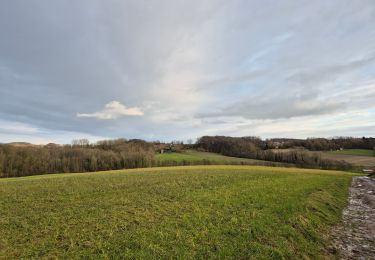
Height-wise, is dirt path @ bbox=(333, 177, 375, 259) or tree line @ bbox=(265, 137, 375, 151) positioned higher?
tree line @ bbox=(265, 137, 375, 151)

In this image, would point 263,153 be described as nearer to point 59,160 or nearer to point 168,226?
point 59,160

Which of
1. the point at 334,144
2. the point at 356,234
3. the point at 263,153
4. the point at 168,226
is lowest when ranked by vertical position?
the point at 356,234

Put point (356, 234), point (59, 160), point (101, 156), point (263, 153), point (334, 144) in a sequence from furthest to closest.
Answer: point (334, 144) < point (263, 153) < point (101, 156) < point (59, 160) < point (356, 234)

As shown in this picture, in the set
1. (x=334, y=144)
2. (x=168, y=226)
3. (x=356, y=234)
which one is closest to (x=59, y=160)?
(x=168, y=226)

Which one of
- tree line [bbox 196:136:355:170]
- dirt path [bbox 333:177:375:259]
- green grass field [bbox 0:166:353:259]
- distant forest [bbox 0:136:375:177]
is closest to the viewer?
green grass field [bbox 0:166:353:259]

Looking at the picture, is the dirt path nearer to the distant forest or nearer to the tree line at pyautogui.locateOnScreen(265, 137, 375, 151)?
A: the distant forest

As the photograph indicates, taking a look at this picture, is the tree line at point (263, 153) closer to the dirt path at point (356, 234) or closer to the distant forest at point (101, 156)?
the distant forest at point (101, 156)

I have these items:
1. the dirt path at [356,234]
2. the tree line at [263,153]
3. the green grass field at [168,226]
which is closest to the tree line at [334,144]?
the tree line at [263,153]

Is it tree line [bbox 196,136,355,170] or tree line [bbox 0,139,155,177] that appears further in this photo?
tree line [bbox 196,136,355,170]

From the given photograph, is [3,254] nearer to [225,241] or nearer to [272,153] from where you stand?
[225,241]

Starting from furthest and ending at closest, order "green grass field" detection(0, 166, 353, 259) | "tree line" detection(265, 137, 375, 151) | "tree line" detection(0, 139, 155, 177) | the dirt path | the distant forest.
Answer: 1. "tree line" detection(265, 137, 375, 151)
2. the distant forest
3. "tree line" detection(0, 139, 155, 177)
4. the dirt path
5. "green grass field" detection(0, 166, 353, 259)

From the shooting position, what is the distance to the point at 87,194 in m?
14.3

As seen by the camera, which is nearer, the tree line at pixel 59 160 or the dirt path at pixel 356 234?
the dirt path at pixel 356 234

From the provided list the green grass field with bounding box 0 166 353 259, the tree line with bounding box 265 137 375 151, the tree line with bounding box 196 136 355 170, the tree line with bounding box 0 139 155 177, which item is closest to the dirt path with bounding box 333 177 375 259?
the green grass field with bounding box 0 166 353 259
